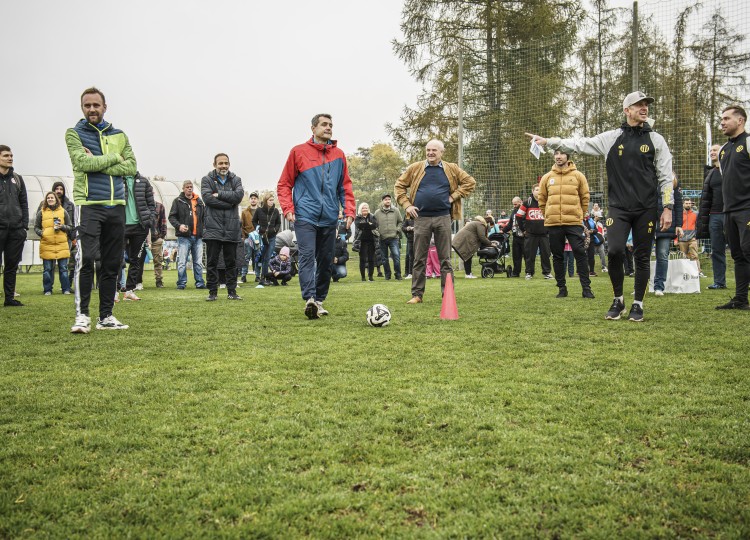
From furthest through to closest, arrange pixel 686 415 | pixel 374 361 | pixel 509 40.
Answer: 1. pixel 509 40
2. pixel 374 361
3. pixel 686 415

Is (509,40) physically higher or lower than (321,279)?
higher

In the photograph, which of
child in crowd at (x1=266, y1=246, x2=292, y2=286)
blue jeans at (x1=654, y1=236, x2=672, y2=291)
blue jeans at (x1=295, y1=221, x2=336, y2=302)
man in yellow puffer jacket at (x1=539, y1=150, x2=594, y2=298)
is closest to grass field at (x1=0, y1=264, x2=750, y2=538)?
blue jeans at (x1=295, y1=221, x2=336, y2=302)

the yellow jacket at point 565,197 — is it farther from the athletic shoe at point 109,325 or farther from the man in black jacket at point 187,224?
the man in black jacket at point 187,224

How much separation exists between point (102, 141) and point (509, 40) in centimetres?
1930

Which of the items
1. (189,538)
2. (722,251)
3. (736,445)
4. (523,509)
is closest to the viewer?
(189,538)

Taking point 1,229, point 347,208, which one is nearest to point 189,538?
point 347,208

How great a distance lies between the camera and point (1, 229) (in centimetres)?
873

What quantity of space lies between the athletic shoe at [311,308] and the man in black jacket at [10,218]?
5110 millimetres

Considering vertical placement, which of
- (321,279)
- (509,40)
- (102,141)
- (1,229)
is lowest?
(321,279)

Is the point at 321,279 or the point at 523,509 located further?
the point at 321,279

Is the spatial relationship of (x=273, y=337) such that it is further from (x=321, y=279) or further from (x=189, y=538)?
(x=189, y=538)

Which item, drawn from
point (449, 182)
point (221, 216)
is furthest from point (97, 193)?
point (449, 182)

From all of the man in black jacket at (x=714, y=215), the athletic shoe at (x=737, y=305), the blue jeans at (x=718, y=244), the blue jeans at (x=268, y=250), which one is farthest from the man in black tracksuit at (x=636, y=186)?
the blue jeans at (x=268, y=250)

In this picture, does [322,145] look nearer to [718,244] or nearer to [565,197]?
[565,197]
